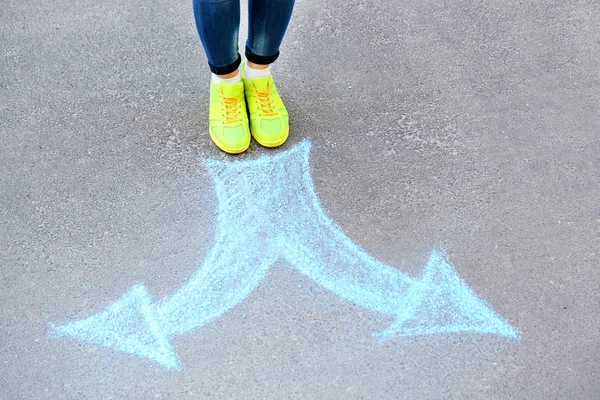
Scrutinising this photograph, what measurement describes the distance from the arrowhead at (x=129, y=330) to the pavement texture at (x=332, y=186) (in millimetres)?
31

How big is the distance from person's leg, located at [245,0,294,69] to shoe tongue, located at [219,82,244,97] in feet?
0.33

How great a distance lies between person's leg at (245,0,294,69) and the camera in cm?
185

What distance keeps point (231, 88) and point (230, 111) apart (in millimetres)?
95

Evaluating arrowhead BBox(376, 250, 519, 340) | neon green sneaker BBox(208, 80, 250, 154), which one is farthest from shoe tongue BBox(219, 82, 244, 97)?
arrowhead BBox(376, 250, 519, 340)

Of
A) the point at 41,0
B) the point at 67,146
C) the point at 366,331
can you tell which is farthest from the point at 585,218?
the point at 41,0

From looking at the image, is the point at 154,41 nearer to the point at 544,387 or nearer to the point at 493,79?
the point at 493,79

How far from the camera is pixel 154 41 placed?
2.55 m

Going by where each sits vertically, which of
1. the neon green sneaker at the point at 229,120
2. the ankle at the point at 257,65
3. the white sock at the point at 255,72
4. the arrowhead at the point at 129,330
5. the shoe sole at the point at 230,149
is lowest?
the arrowhead at the point at 129,330

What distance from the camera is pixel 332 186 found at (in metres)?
2.06

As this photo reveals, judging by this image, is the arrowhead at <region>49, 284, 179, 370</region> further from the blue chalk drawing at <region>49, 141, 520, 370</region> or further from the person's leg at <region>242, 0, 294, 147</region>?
the person's leg at <region>242, 0, 294, 147</region>

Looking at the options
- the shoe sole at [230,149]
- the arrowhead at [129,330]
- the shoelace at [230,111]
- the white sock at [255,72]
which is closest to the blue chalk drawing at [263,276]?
the arrowhead at [129,330]

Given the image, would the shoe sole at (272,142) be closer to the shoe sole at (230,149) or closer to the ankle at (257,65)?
the shoe sole at (230,149)

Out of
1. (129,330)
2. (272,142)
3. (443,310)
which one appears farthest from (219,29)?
(443,310)

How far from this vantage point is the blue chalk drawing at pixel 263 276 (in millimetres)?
1707
